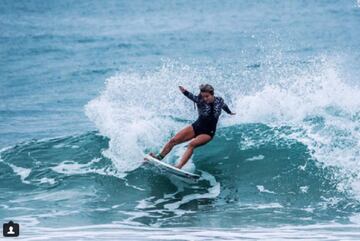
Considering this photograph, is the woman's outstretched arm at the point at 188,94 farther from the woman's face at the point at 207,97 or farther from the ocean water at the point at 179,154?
the ocean water at the point at 179,154

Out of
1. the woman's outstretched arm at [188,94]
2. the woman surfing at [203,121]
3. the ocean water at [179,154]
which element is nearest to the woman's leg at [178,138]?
the woman surfing at [203,121]

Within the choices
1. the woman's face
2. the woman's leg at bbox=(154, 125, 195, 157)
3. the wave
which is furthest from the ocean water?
the woman's face

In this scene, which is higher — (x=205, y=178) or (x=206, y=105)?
(x=206, y=105)

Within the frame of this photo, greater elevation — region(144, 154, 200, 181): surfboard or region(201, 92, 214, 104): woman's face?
region(201, 92, 214, 104): woman's face

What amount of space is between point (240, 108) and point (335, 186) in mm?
4793

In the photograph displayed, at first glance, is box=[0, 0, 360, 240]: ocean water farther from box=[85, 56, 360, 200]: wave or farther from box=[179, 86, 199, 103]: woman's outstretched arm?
box=[179, 86, 199, 103]: woman's outstretched arm

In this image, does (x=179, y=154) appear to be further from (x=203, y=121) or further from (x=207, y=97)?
(x=207, y=97)

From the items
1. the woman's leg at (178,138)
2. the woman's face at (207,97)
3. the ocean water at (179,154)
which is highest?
the woman's face at (207,97)

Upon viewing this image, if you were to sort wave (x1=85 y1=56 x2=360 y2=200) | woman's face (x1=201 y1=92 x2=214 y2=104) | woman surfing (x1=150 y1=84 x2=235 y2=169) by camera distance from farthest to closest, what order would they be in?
1. wave (x1=85 y1=56 x2=360 y2=200)
2. woman surfing (x1=150 y1=84 x2=235 y2=169)
3. woman's face (x1=201 y1=92 x2=214 y2=104)

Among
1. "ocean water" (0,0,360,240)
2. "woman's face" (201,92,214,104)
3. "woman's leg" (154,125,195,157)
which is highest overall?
"woman's face" (201,92,214,104)

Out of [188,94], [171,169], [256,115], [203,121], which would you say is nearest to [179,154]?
[171,169]

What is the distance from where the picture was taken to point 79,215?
14.3 m

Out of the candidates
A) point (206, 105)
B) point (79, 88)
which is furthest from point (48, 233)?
point (79, 88)

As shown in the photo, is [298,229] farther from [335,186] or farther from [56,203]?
[56,203]
